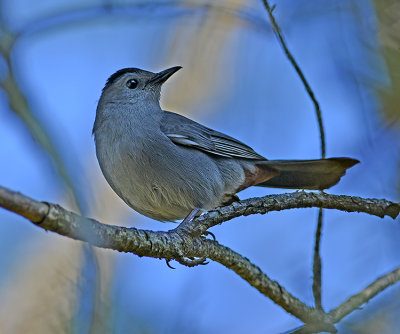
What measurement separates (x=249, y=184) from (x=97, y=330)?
12.9 ft

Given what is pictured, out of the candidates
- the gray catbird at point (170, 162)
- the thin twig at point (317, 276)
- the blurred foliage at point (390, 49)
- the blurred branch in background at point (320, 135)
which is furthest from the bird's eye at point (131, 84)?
the thin twig at point (317, 276)

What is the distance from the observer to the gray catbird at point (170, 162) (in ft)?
17.3

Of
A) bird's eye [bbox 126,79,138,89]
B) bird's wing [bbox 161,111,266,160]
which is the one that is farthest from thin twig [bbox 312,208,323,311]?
bird's eye [bbox 126,79,138,89]

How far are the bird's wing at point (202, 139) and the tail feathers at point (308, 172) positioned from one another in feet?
0.85

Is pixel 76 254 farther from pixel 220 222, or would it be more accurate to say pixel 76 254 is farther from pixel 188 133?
pixel 188 133

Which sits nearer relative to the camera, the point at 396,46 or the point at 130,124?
the point at 396,46

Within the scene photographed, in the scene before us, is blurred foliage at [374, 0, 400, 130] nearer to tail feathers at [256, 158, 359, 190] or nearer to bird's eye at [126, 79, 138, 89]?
tail feathers at [256, 158, 359, 190]

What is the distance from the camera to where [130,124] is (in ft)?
18.3

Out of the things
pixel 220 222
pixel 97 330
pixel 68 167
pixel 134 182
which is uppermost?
pixel 134 182

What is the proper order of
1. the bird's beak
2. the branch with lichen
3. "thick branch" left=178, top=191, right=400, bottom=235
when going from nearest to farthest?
the branch with lichen, "thick branch" left=178, top=191, right=400, bottom=235, the bird's beak

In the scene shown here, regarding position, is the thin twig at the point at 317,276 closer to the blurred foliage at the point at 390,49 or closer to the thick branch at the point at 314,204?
the thick branch at the point at 314,204

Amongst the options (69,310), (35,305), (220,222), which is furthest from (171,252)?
(69,310)

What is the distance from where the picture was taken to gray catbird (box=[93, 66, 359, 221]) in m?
5.27

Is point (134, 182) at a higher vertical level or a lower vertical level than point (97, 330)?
higher
